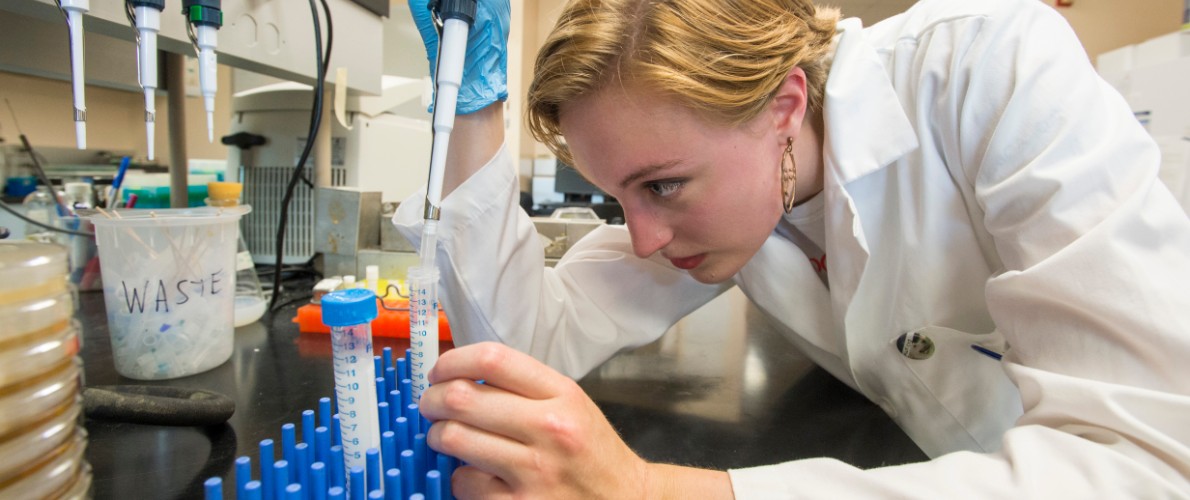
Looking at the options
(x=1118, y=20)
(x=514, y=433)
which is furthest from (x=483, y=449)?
(x=1118, y=20)

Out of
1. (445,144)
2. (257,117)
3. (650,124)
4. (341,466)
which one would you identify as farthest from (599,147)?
(257,117)

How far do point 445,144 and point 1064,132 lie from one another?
24.2 inches

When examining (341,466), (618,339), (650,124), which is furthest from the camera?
(618,339)

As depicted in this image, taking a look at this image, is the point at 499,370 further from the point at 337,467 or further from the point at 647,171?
the point at 647,171

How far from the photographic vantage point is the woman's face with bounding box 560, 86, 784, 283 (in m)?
0.69

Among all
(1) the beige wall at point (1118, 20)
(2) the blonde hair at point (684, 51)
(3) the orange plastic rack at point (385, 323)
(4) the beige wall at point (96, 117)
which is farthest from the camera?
(1) the beige wall at point (1118, 20)

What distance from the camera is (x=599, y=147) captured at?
2.36ft

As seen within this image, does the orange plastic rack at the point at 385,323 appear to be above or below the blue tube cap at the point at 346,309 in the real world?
below

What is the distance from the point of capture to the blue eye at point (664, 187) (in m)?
0.73

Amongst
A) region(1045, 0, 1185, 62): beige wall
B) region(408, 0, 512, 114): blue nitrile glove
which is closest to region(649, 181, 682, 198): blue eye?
region(408, 0, 512, 114): blue nitrile glove

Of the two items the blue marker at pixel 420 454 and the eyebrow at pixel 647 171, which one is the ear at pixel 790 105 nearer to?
the eyebrow at pixel 647 171

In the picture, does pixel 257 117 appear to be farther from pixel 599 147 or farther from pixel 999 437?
pixel 999 437

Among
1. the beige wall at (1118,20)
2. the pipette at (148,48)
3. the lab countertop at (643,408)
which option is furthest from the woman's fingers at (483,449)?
the beige wall at (1118,20)

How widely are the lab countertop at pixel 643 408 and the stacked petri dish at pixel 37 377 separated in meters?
0.15
